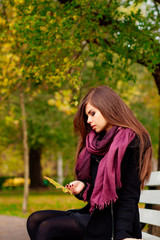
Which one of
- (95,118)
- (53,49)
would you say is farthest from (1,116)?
(95,118)

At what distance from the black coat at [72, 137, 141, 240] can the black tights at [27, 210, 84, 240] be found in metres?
0.11

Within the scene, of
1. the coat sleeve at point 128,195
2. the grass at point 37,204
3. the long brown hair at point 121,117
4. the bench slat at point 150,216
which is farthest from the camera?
the grass at point 37,204

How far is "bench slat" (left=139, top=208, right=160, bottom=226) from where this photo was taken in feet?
11.0

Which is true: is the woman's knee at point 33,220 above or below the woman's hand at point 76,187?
below

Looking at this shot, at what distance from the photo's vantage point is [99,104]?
2.70 meters

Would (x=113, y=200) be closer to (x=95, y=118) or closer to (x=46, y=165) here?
(x=95, y=118)

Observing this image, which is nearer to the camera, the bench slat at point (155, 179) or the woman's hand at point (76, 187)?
the woman's hand at point (76, 187)

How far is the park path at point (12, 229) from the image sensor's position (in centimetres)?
429

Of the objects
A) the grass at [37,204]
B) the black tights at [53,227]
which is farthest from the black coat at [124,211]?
the grass at [37,204]

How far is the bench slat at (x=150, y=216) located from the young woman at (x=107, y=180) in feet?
2.63

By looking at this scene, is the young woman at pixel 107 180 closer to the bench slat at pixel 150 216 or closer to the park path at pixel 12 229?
the bench slat at pixel 150 216

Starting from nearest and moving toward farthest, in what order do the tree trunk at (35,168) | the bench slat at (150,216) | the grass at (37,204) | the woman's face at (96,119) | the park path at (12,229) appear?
the woman's face at (96,119), the bench slat at (150,216), the park path at (12,229), the grass at (37,204), the tree trunk at (35,168)

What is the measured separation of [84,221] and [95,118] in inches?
29.1

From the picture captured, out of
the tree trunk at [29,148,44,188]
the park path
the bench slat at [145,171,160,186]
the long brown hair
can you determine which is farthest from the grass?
the long brown hair
